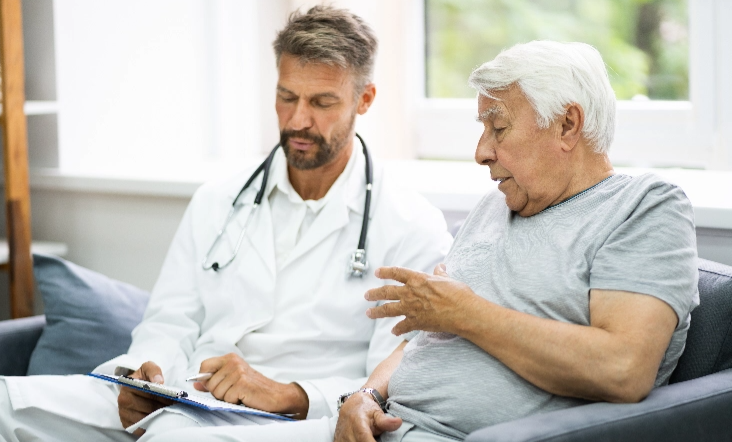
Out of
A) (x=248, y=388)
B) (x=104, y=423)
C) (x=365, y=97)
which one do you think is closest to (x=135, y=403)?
(x=104, y=423)

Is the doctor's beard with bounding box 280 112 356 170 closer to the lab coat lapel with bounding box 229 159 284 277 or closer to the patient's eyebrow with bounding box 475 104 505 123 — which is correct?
the lab coat lapel with bounding box 229 159 284 277

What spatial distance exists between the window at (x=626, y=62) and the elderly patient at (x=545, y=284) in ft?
3.89

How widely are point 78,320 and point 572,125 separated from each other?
1337 mm

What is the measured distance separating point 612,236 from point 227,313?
3.16ft

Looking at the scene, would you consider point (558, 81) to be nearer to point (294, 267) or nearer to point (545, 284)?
point (545, 284)

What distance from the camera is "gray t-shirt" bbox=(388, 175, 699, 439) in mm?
1407

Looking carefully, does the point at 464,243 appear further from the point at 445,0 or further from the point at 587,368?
the point at 445,0

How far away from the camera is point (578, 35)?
121 inches

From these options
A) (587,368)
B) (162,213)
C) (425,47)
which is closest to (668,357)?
(587,368)

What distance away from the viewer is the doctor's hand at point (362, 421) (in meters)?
1.52

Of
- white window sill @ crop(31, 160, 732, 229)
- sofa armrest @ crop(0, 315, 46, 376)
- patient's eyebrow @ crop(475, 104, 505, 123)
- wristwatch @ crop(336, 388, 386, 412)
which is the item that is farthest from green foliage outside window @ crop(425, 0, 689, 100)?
sofa armrest @ crop(0, 315, 46, 376)

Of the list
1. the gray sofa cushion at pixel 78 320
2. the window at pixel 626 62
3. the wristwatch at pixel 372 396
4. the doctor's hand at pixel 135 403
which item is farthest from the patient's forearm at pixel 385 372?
the window at pixel 626 62

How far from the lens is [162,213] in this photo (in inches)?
108

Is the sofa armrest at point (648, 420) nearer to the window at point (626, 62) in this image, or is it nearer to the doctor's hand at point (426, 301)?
the doctor's hand at point (426, 301)
